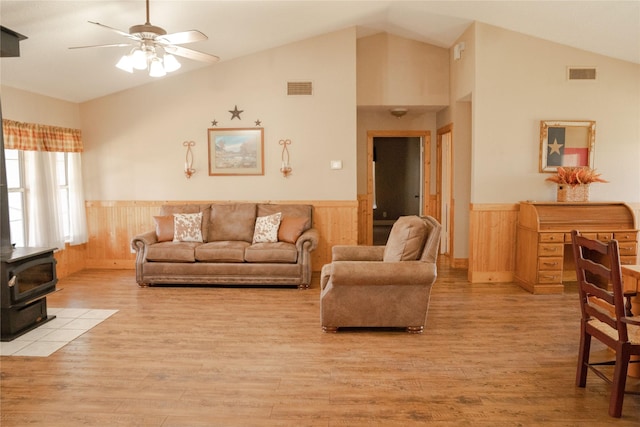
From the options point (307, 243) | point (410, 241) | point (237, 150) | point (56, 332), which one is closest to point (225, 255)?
point (307, 243)

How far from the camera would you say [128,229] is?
249 inches

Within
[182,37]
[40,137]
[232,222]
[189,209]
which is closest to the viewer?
[182,37]

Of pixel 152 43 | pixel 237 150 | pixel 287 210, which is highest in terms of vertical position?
pixel 152 43

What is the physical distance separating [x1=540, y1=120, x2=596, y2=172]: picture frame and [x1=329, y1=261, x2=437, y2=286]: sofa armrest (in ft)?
9.16

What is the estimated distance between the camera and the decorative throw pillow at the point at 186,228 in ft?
18.4

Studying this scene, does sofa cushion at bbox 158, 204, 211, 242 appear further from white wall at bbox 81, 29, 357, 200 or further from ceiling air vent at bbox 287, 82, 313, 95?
ceiling air vent at bbox 287, 82, 313, 95

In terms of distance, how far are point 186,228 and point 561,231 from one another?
176 inches

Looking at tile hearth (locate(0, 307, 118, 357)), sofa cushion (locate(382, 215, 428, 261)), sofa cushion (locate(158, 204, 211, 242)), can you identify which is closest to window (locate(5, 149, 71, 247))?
tile hearth (locate(0, 307, 118, 357))

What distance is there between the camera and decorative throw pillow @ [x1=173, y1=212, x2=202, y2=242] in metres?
5.61

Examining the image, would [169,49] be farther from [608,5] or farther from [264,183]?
[608,5]

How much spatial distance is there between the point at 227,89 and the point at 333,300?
3.71 m

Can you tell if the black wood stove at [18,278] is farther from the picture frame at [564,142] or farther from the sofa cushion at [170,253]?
the picture frame at [564,142]

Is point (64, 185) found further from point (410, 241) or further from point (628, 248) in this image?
point (628, 248)

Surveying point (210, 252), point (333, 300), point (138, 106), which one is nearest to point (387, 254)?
point (333, 300)
